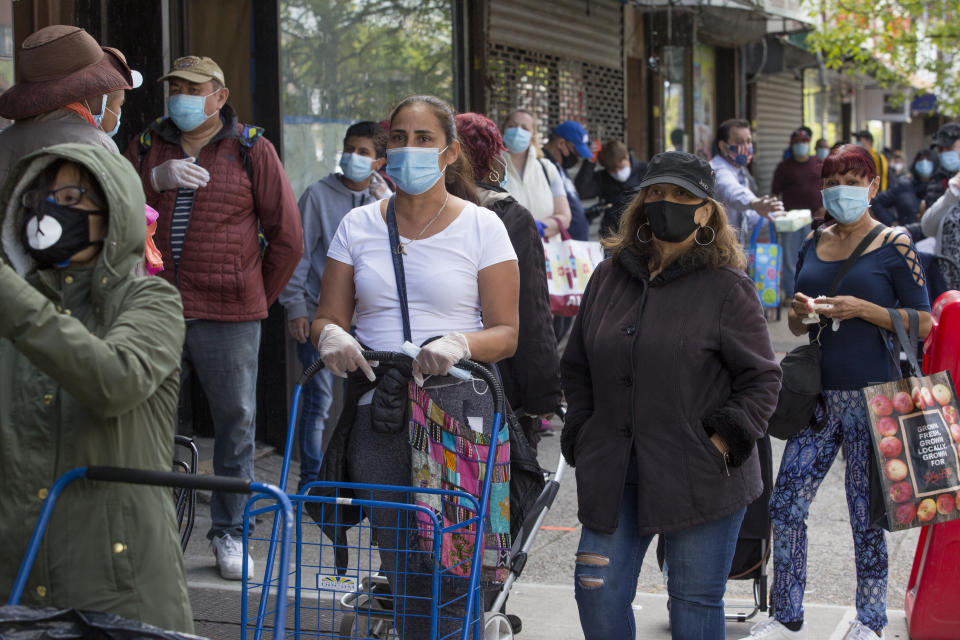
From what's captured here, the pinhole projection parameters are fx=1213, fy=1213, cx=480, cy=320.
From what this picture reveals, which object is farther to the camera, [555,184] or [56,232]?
[555,184]

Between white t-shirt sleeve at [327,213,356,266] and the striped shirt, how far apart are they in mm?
1568

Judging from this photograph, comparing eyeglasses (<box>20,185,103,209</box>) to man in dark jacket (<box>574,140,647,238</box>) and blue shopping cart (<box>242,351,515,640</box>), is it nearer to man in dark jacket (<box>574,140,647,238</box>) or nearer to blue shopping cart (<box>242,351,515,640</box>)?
blue shopping cart (<box>242,351,515,640</box>)

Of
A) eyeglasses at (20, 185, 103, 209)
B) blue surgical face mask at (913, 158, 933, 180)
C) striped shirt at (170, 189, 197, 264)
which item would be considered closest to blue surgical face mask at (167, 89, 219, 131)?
striped shirt at (170, 189, 197, 264)

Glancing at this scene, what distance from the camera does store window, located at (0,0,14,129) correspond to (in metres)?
5.48

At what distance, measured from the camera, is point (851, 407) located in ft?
15.5

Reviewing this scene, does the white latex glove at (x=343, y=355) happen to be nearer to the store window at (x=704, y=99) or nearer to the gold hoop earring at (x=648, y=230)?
the gold hoop earring at (x=648, y=230)

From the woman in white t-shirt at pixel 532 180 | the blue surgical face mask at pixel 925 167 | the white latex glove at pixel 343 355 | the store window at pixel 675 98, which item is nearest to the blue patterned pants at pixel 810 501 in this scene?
the white latex glove at pixel 343 355

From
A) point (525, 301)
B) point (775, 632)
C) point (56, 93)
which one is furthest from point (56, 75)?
point (775, 632)

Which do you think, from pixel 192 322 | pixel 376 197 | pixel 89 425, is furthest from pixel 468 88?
pixel 89 425

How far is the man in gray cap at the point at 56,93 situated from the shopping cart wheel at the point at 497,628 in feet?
6.76

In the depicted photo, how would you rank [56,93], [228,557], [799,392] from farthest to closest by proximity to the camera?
[228,557] → [799,392] → [56,93]

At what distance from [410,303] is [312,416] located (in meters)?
2.73

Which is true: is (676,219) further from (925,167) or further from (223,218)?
(925,167)

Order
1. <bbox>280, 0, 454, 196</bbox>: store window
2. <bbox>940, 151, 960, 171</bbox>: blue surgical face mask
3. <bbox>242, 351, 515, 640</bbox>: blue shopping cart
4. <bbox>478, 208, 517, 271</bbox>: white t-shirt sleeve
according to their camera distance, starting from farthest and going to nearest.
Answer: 1. <bbox>940, 151, 960, 171</bbox>: blue surgical face mask
2. <bbox>280, 0, 454, 196</bbox>: store window
3. <bbox>478, 208, 517, 271</bbox>: white t-shirt sleeve
4. <bbox>242, 351, 515, 640</bbox>: blue shopping cart
